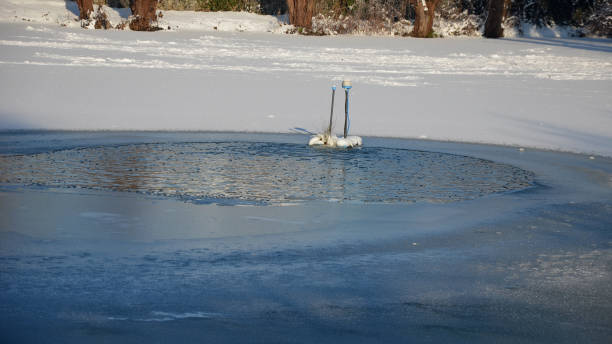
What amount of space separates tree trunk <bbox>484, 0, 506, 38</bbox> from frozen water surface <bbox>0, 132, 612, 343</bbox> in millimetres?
28094

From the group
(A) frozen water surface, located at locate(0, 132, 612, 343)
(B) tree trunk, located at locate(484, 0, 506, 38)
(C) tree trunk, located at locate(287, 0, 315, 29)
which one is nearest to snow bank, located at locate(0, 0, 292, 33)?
(C) tree trunk, located at locate(287, 0, 315, 29)

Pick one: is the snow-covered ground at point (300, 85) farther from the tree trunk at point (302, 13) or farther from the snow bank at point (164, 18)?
the tree trunk at point (302, 13)

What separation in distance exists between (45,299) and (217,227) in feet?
7.02

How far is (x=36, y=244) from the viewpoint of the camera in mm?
6551

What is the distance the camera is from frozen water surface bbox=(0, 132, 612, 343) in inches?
195

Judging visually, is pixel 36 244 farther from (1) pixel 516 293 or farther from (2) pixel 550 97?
(2) pixel 550 97

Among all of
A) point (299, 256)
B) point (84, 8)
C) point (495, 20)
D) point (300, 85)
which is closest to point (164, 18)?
point (84, 8)

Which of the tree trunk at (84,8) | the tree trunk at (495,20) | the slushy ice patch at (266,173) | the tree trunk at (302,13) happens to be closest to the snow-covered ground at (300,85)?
the slushy ice patch at (266,173)

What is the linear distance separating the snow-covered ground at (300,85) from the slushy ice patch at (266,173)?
7.88 ft

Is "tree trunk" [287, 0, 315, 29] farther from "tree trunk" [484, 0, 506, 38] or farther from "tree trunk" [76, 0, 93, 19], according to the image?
"tree trunk" [76, 0, 93, 19]

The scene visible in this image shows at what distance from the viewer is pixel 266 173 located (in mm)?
9844

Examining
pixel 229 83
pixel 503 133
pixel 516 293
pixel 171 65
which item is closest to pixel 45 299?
pixel 516 293

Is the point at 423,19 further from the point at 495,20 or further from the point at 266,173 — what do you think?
the point at 266,173

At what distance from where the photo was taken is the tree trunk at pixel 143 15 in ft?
110
